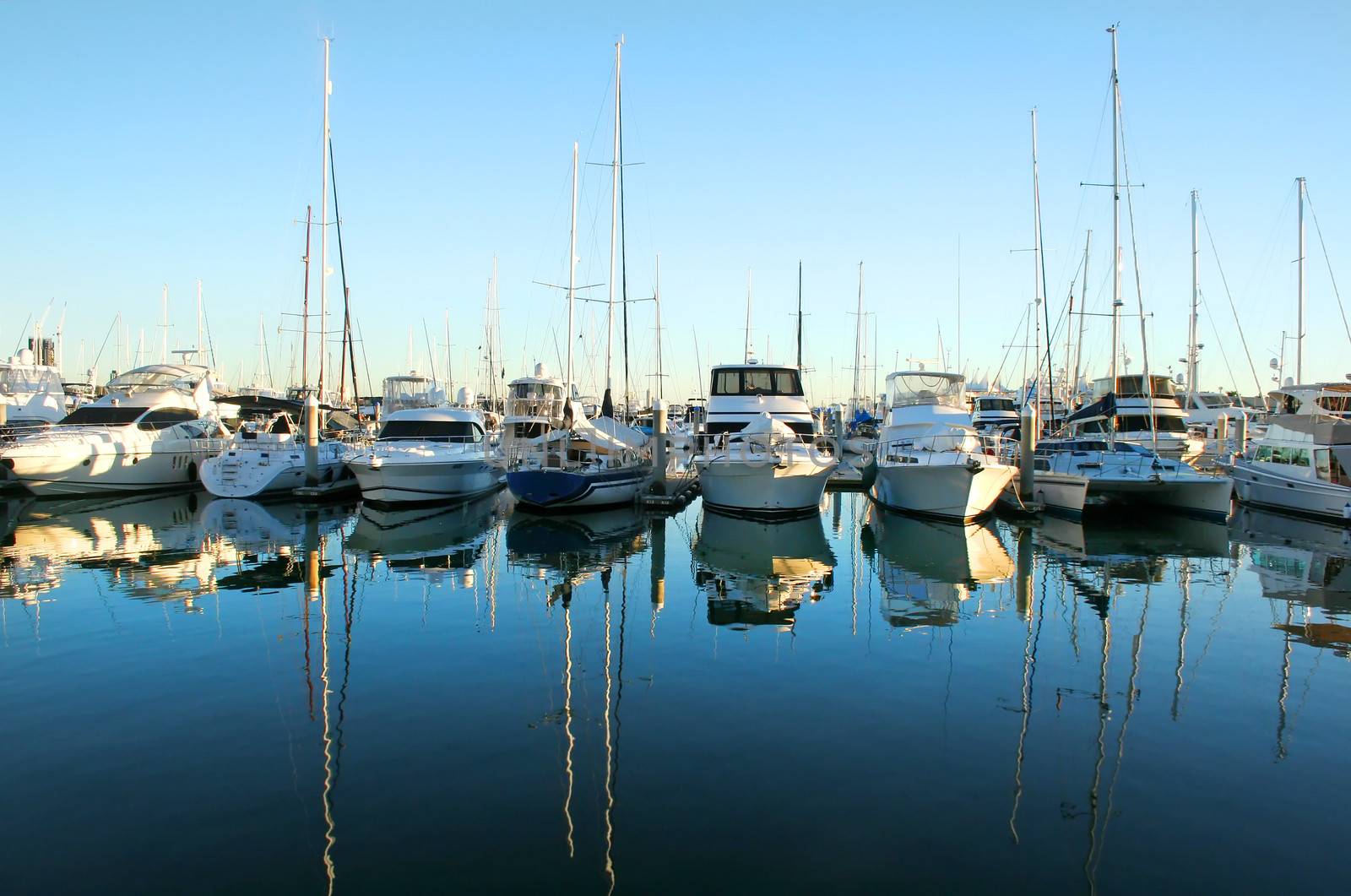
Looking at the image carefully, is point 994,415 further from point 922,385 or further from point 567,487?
point 567,487

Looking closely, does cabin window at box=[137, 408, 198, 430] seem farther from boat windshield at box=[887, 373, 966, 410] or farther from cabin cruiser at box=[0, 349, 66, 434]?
boat windshield at box=[887, 373, 966, 410]

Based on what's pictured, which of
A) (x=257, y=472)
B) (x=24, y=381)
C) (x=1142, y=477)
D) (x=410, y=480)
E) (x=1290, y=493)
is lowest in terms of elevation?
(x=1290, y=493)

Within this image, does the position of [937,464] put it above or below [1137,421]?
below

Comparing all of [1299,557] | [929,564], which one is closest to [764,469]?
[929,564]

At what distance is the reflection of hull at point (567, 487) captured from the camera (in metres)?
25.0

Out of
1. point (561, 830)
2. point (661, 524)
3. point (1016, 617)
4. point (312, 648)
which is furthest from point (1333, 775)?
point (661, 524)

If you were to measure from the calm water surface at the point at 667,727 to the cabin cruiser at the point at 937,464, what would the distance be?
5725 millimetres

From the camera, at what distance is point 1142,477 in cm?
2409

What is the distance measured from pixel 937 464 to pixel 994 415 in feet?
67.7

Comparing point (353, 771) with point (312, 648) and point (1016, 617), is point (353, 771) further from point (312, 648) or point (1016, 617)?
point (1016, 617)

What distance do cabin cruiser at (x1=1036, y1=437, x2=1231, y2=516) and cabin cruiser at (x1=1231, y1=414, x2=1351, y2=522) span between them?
9.75 ft

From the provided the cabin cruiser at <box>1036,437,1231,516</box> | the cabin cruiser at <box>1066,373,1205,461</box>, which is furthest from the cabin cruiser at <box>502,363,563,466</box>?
the cabin cruiser at <box>1066,373,1205,461</box>

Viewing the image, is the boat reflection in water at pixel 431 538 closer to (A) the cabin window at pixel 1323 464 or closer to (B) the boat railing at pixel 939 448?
(B) the boat railing at pixel 939 448

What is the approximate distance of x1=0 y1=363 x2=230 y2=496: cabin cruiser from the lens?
2653cm
